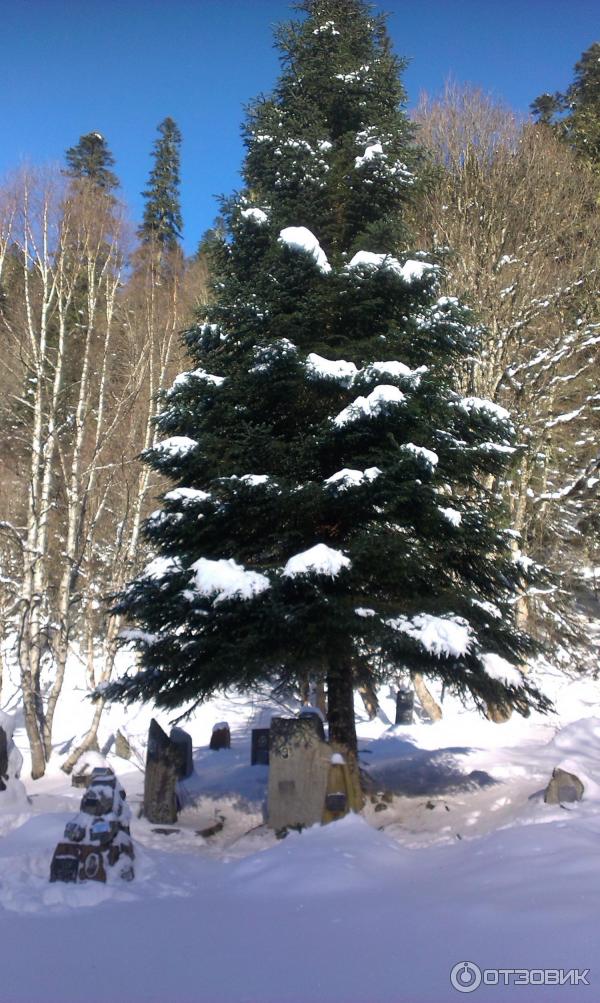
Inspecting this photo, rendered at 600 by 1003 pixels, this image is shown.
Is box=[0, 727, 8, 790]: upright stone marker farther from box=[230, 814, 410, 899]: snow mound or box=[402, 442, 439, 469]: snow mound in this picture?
box=[402, 442, 439, 469]: snow mound

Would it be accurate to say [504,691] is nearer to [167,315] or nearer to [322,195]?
[322,195]

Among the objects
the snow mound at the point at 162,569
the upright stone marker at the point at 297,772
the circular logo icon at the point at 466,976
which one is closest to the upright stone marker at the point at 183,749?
the upright stone marker at the point at 297,772

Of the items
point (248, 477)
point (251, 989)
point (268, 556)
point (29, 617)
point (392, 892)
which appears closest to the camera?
point (251, 989)

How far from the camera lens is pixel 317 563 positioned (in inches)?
295

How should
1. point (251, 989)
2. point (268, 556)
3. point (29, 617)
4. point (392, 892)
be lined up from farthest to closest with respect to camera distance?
1. point (29, 617)
2. point (268, 556)
3. point (392, 892)
4. point (251, 989)

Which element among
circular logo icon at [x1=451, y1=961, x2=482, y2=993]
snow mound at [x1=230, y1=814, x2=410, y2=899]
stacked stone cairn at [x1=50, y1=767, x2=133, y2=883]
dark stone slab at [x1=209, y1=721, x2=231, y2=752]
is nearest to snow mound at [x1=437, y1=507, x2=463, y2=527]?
snow mound at [x1=230, y1=814, x2=410, y2=899]

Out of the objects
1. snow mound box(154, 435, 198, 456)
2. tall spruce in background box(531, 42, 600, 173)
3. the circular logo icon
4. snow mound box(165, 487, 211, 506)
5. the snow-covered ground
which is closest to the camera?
the circular logo icon

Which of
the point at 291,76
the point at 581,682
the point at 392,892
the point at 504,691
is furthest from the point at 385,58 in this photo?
the point at 581,682

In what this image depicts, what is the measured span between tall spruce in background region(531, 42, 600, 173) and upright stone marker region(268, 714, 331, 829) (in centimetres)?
1896

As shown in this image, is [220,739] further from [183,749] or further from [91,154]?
[91,154]

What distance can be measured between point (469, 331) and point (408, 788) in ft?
19.6

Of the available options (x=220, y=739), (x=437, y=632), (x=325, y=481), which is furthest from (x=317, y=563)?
(x=220, y=739)

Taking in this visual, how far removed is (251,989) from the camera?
394 cm

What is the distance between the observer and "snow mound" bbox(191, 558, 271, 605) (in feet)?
24.9
